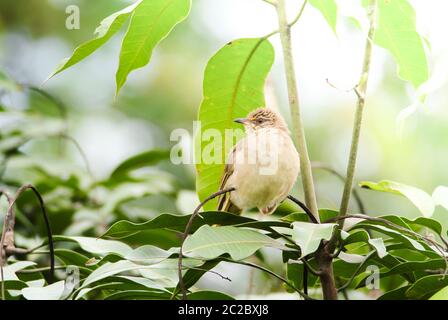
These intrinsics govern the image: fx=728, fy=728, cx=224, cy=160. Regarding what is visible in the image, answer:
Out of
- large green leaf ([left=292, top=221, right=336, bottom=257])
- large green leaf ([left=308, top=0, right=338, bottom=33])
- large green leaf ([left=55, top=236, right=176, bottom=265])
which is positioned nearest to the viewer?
large green leaf ([left=292, top=221, right=336, bottom=257])

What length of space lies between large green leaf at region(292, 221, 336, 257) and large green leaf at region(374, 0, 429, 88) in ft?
1.49

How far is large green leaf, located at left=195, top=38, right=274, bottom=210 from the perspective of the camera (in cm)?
171

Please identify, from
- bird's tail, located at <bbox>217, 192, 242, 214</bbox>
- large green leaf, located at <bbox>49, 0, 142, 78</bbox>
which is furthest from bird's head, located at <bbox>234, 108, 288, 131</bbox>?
large green leaf, located at <bbox>49, 0, 142, 78</bbox>

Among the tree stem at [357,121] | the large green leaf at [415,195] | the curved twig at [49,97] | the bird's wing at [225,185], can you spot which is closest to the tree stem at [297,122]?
the tree stem at [357,121]

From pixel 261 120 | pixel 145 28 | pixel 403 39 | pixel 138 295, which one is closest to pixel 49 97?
pixel 261 120

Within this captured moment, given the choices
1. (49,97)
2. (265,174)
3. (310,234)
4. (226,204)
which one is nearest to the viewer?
(310,234)

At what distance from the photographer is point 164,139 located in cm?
453

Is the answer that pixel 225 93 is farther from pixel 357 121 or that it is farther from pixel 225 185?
pixel 357 121

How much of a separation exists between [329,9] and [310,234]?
19.3 inches

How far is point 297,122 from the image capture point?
144 cm

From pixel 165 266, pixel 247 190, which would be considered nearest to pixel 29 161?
pixel 247 190

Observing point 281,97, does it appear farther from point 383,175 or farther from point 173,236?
point 173,236

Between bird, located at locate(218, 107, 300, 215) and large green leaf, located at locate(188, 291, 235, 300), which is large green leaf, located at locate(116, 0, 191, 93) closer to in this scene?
bird, located at locate(218, 107, 300, 215)

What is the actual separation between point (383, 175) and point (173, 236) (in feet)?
7.01
